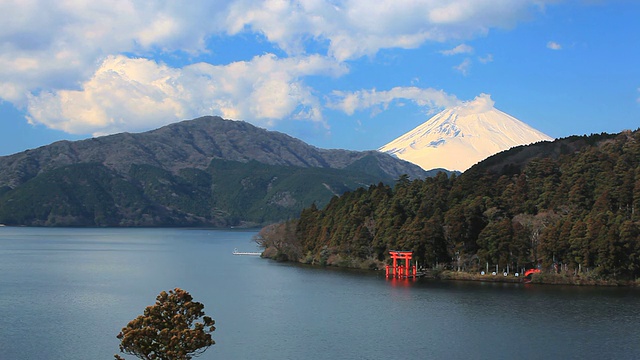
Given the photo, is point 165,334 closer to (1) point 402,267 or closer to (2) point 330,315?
(2) point 330,315

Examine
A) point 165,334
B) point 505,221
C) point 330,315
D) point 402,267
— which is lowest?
point 330,315

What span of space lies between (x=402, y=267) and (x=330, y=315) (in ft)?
84.6

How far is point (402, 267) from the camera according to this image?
70875 mm

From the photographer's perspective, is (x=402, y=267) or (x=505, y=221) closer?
(x=505, y=221)

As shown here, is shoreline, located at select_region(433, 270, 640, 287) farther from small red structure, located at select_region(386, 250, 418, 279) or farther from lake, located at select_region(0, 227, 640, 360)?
small red structure, located at select_region(386, 250, 418, 279)

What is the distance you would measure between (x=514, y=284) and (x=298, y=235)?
3571 cm

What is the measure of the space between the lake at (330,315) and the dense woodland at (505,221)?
3725mm

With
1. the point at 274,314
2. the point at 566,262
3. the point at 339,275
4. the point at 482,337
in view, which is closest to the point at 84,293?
the point at 274,314

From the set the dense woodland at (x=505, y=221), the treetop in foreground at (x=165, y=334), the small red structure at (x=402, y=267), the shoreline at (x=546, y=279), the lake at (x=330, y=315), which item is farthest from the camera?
the small red structure at (x=402, y=267)

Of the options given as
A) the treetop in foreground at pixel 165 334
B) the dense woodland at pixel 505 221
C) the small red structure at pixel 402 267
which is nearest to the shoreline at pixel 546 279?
the dense woodland at pixel 505 221

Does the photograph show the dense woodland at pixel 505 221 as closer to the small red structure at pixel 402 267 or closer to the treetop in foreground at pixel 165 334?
the small red structure at pixel 402 267

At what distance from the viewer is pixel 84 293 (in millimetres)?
55750

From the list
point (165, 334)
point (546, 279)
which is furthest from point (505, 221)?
point (165, 334)

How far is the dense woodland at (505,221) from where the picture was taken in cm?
6088
